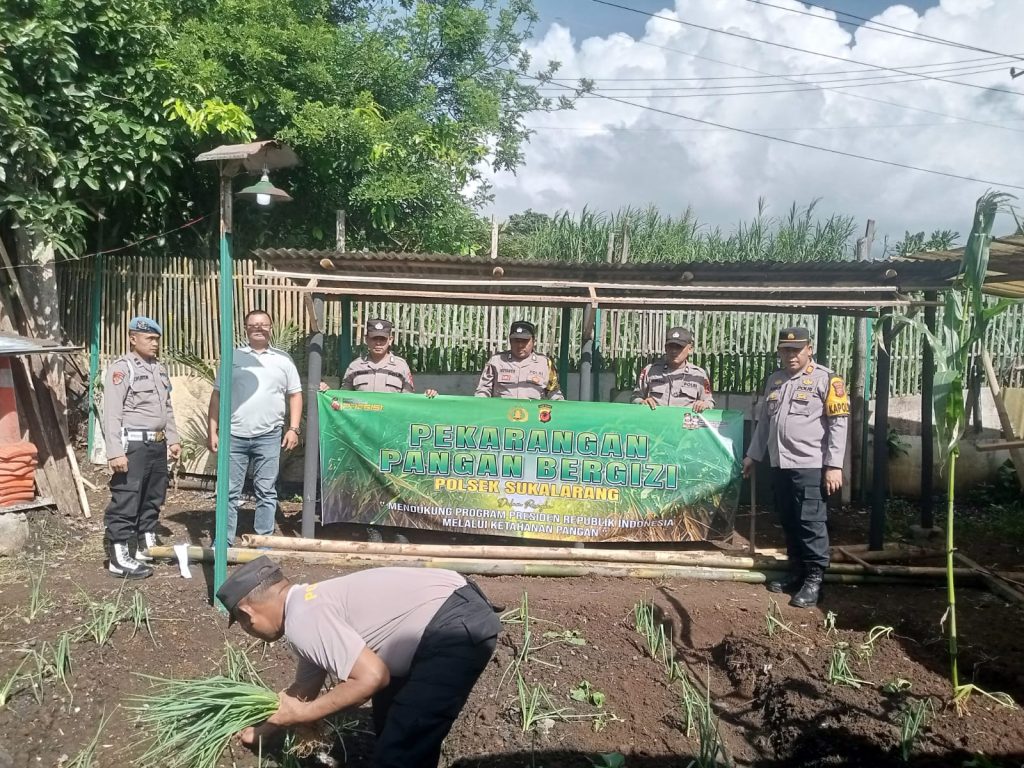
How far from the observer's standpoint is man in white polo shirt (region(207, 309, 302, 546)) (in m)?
6.02

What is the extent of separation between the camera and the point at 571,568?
5.90 metres

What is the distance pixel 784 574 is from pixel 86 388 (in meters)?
7.96

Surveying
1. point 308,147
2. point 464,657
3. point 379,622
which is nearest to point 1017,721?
point 464,657

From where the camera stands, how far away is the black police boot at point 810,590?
5406 mm

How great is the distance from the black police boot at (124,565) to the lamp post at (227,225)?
3.50ft

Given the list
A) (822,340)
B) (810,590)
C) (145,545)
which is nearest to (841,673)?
(810,590)

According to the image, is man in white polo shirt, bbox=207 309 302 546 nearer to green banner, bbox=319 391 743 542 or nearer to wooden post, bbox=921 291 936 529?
green banner, bbox=319 391 743 542

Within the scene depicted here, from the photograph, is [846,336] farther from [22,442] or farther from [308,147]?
[22,442]

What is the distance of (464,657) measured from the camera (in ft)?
8.91

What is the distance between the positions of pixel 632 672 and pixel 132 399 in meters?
4.03

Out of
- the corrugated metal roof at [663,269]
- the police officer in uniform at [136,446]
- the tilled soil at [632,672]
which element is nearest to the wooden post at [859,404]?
the corrugated metal roof at [663,269]

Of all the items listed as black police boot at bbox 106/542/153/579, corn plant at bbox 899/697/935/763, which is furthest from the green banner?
corn plant at bbox 899/697/935/763

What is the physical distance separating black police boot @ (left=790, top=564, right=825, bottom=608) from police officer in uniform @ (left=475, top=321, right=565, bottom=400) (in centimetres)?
235

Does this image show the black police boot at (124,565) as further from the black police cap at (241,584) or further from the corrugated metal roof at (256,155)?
the black police cap at (241,584)
